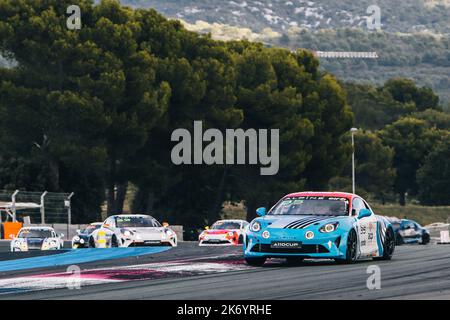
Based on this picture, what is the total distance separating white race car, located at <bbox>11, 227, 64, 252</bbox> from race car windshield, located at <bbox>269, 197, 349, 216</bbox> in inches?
726

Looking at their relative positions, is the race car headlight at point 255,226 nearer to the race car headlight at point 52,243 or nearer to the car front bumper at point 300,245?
the car front bumper at point 300,245

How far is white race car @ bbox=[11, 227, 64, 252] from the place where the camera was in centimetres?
3825

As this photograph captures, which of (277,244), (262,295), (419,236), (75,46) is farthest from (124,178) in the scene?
(262,295)

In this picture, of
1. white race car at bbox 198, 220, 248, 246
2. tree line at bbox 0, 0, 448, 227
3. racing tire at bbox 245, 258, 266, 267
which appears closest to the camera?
racing tire at bbox 245, 258, 266, 267

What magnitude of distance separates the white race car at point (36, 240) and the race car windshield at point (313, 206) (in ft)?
60.5

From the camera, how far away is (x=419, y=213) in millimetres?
98625

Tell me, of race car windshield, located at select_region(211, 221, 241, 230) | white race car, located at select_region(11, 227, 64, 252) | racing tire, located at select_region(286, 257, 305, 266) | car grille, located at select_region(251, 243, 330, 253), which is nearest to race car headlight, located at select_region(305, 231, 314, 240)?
car grille, located at select_region(251, 243, 330, 253)

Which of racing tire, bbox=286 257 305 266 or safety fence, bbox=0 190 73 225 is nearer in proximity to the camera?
racing tire, bbox=286 257 305 266

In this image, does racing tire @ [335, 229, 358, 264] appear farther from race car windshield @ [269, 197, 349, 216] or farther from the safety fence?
the safety fence

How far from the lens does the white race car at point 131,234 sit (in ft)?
99.4

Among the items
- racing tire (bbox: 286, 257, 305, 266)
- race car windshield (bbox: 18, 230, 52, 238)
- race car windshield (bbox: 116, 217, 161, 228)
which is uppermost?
racing tire (bbox: 286, 257, 305, 266)

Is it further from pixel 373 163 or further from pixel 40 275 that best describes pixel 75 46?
pixel 373 163

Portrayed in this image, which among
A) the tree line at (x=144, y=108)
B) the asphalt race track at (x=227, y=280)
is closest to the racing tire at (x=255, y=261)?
the asphalt race track at (x=227, y=280)

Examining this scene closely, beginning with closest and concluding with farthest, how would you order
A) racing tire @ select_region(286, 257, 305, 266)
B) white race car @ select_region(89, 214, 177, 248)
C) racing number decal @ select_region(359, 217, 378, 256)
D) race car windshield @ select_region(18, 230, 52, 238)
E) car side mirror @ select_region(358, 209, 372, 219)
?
racing tire @ select_region(286, 257, 305, 266)
racing number decal @ select_region(359, 217, 378, 256)
car side mirror @ select_region(358, 209, 372, 219)
white race car @ select_region(89, 214, 177, 248)
race car windshield @ select_region(18, 230, 52, 238)
